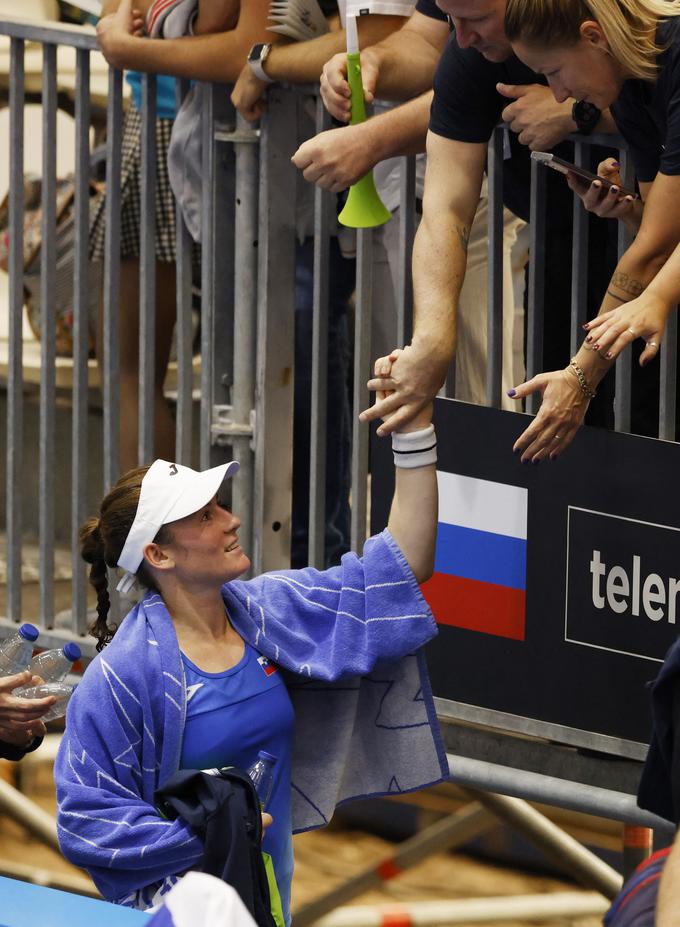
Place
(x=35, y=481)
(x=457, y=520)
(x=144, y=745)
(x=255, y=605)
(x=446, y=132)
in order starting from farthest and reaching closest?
(x=35, y=481), (x=457, y=520), (x=446, y=132), (x=255, y=605), (x=144, y=745)

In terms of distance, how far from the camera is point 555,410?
3240 mm

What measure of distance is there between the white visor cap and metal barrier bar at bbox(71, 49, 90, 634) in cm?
139

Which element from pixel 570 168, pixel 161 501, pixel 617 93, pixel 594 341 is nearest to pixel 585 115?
pixel 570 168

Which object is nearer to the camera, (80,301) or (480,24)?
(480,24)

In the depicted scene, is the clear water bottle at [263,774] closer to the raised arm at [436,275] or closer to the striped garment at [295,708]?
the striped garment at [295,708]

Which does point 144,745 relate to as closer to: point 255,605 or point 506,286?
point 255,605

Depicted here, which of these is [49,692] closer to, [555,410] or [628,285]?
[555,410]

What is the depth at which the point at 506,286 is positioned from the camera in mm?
4426

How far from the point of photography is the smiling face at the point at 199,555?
3242mm

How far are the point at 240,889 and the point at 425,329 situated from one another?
1.19 m

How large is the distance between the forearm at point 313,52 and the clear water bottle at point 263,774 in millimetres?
1783

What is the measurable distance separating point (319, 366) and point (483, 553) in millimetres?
689

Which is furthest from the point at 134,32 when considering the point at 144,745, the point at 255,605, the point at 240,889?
the point at 240,889

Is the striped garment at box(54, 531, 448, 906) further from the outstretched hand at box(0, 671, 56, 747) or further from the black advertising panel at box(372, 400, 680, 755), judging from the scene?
the black advertising panel at box(372, 400, 680, 755)
